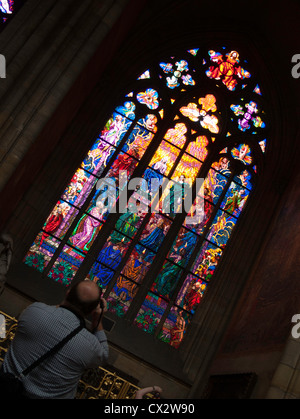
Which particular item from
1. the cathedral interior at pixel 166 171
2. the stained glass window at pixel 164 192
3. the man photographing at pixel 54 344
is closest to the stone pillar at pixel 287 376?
the cathedral interior at pixel 166 171

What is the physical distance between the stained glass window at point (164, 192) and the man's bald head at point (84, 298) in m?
6.91

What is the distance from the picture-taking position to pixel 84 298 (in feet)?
7.72

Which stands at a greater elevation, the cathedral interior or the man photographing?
the cathedral interior

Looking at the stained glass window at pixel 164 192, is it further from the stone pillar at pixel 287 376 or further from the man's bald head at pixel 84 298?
the man's bald head at pixel 84 298

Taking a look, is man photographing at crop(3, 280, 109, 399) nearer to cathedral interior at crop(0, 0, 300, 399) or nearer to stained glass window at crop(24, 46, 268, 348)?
cathedral interior at crop(0, 0, 300, 399)

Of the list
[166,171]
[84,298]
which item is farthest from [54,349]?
[166,171]

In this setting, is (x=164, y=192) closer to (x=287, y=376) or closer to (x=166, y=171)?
(x=166, y=171)

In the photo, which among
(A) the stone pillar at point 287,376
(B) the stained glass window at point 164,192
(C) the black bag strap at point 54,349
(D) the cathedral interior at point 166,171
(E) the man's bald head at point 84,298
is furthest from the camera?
(B) the stained glass window at point 164,192

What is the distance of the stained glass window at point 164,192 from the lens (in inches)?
376

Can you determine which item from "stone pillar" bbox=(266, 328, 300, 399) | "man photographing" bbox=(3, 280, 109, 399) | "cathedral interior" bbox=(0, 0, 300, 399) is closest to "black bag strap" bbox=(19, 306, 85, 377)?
"man photographing" bbox=(3, 280, 109, 399)

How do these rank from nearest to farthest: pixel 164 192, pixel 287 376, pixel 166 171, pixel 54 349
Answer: pixel 54 349 → pixel 287 376 → pixel 164 192 → pixel 166 171

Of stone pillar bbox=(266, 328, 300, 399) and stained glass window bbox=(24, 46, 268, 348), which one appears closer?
stone pillar bbox=(266, 328, 300, 399)

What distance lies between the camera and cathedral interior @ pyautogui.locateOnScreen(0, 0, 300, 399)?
6.83m

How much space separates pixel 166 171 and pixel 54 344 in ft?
27.8
